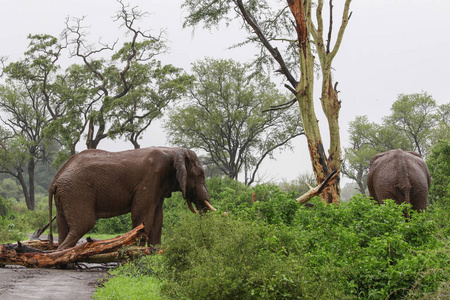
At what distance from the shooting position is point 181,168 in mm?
11438

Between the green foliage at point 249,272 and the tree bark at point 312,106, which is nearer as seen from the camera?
the green foliage at point 249,272

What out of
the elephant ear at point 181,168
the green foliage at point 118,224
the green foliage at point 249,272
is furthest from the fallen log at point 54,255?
the green foliage at point 118,224

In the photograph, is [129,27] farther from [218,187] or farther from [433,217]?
[433,217]

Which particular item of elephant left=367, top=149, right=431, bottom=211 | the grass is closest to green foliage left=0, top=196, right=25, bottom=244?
the grass

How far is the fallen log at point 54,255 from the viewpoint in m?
9.31

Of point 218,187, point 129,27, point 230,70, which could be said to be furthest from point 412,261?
point 230,70

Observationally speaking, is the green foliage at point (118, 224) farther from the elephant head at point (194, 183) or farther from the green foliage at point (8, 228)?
the elephant head at point (194, 183)

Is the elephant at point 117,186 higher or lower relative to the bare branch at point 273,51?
lower

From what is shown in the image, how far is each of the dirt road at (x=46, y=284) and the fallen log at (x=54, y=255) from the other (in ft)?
1.52

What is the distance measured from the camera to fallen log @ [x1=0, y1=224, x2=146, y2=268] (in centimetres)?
931

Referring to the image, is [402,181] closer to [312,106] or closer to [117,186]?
[312,106]

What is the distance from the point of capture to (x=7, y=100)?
45.8m

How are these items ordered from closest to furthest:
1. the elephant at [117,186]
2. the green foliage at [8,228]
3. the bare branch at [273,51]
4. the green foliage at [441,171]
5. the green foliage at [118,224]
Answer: the elephant at [117,186] → the bare branch at [273,51] → the green foliage at [441,171] → the green foliage at [8,228] → the green foliage at [118,224]

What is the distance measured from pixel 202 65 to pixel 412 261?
3711 cm
